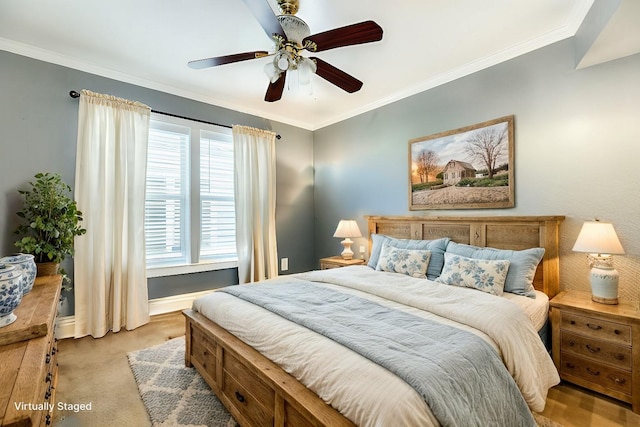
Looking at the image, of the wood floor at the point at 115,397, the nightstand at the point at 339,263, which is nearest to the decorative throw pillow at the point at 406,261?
the nightstand at the point at 339,263

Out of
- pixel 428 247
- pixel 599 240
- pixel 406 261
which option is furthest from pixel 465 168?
pixel 599 240

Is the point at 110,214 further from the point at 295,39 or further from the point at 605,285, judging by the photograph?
the point at 605,285

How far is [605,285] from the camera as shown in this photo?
2.02m

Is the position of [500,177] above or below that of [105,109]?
below

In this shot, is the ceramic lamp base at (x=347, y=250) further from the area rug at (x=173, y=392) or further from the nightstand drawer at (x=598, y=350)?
the nightstand drawer at (x=598, y=350)

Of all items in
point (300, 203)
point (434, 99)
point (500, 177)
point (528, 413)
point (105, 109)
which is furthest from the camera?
point (300, 203)

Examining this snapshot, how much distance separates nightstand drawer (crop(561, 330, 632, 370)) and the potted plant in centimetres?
390

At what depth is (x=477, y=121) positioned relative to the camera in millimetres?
2895

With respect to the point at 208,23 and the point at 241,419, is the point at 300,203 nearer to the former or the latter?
the point at 208,23

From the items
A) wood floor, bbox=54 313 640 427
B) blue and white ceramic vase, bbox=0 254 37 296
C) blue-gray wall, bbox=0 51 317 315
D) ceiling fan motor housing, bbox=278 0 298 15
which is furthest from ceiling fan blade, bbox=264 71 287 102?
wood floor, bbox=54 313 640 427

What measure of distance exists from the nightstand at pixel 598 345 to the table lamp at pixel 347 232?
83.5 inches

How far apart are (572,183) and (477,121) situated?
986 mm

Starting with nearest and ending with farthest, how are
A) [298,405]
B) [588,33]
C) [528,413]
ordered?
[298,405] → [528,413] → [588,33]

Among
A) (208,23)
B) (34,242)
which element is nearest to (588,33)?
Result: (208,23)
